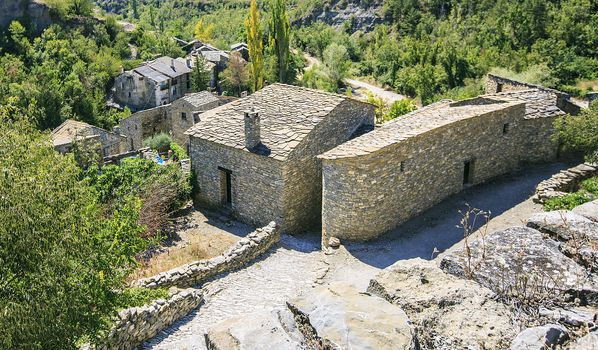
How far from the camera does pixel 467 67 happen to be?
41.3m

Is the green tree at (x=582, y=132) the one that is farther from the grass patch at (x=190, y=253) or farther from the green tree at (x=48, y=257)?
the green tree at (x=48, y=257)

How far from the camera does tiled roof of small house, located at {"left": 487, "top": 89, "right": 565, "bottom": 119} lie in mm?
18688

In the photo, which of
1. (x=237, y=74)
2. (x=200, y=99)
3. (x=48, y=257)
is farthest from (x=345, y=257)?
(x=237, y=74)

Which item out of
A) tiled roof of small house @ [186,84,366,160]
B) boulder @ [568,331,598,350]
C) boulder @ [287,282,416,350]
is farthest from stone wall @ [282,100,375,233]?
boulder @ [568,331,598,350]

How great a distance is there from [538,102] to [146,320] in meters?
Answer: 14.7

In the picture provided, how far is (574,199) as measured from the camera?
1445 cm

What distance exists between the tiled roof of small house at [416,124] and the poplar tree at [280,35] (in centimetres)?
2435

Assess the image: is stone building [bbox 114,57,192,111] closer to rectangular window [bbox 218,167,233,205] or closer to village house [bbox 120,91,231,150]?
village house [bbox 120,91,231,150]

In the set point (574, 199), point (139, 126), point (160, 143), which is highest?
point (574, 199)

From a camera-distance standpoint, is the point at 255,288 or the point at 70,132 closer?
the point at 255,288

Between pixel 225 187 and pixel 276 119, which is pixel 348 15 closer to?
pixel 276 119

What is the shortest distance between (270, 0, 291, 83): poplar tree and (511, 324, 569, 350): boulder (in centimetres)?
3976

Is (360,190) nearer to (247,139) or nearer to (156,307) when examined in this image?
(247,139)

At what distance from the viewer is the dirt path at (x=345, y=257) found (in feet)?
39.3
